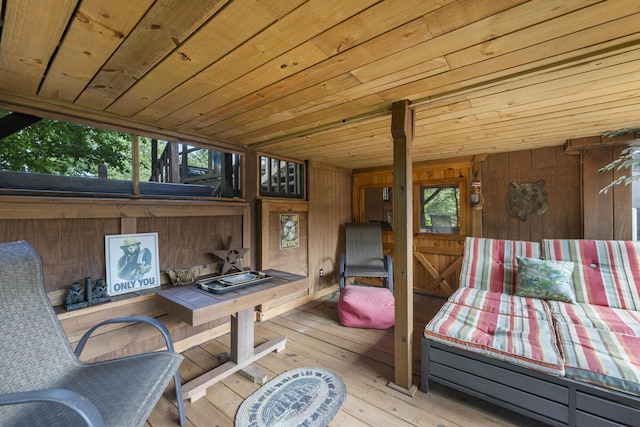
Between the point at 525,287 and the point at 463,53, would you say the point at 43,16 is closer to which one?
the point at 463,53

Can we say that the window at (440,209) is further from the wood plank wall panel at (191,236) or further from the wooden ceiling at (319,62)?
the wood plank wall panel at (191,236)

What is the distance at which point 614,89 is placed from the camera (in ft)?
5.58

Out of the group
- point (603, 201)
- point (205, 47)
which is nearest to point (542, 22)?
point (205, 47)

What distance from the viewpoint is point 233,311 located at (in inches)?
76.8

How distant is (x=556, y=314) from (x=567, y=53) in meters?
1.90

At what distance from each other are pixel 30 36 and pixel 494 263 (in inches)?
151

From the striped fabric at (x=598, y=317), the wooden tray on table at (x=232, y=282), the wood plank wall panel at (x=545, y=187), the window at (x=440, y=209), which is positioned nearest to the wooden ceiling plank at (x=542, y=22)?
the striped fabric at (x=598, y=317)

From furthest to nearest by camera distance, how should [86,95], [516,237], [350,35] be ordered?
[516,237]
[86,95]
[350,35]

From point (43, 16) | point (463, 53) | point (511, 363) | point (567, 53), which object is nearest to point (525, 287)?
point (511, 363)

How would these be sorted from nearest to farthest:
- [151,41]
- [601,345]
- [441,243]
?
1. [151,41]
2. [601,345]
3. [441,243]

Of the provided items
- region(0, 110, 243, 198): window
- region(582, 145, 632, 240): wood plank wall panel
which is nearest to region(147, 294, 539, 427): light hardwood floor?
region(0, 110, 243, 198): window

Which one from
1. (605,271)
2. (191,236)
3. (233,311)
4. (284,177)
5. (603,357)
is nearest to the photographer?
(603,357)

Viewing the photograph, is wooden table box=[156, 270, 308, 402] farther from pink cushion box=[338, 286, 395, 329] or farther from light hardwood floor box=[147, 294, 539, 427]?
pink cushion box=[338, 286, 395, 329]

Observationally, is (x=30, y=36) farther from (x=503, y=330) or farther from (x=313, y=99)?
(x=503, y=330)
